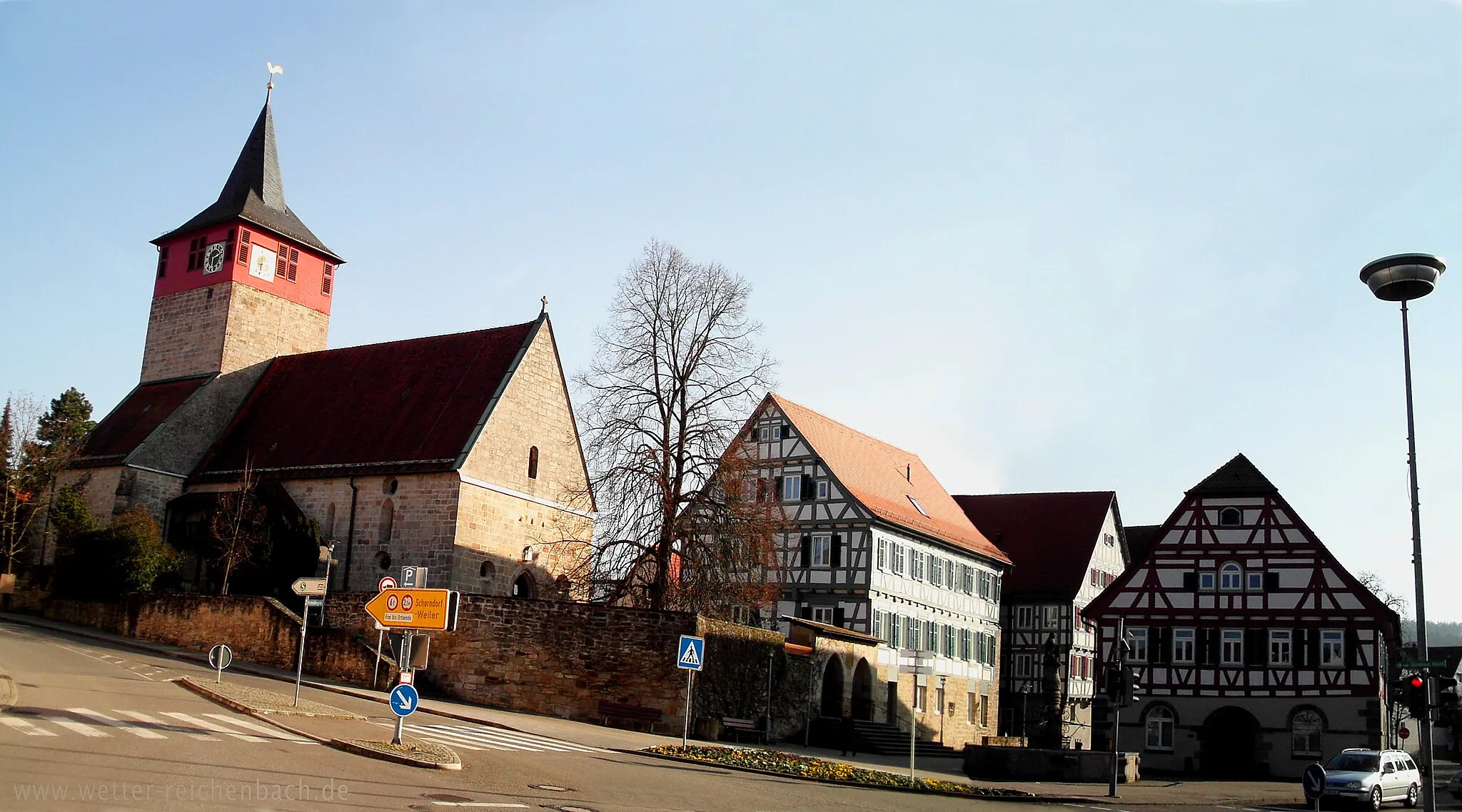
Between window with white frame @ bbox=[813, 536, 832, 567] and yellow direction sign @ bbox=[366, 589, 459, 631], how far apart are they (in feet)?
82.8

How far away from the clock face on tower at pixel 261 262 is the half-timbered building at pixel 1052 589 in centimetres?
3125

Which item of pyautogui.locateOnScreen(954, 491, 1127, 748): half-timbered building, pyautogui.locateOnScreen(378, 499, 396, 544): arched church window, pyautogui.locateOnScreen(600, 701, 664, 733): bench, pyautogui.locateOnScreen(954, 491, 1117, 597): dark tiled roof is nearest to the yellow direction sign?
pyautogui.locateOnScreen(600, 701, 664, 733): bench

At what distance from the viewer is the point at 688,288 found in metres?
32.4

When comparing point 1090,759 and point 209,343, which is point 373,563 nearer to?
point 209,343

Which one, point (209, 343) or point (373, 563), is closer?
point (373, 563)

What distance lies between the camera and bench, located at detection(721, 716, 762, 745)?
28.8 metres

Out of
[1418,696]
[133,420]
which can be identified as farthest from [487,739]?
[133,420]

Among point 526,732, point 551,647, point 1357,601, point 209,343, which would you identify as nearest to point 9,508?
point 209,343

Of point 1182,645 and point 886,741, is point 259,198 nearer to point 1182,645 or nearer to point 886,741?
point 886,741

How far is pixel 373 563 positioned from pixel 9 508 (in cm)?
1503

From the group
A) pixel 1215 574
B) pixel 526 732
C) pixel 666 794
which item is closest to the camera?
pixel 666 794

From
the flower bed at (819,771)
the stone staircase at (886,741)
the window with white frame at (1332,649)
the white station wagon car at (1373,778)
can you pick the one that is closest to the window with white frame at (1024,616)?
the window with white frame at (1332,649)

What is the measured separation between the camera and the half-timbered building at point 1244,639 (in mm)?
38156

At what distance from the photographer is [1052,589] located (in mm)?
52875
